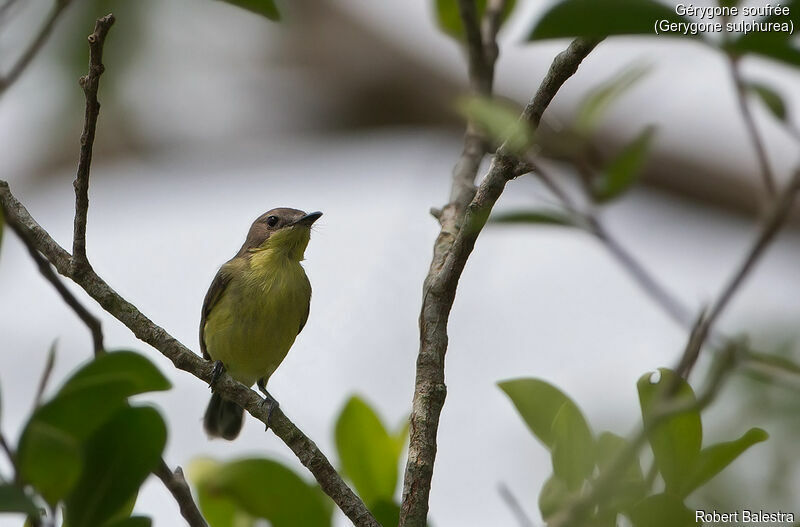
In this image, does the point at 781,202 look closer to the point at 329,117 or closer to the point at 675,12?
the point at 675,12

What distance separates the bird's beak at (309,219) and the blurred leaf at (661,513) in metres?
4.56

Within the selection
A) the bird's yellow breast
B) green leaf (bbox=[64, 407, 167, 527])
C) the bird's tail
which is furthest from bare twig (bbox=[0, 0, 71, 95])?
the bird's tail

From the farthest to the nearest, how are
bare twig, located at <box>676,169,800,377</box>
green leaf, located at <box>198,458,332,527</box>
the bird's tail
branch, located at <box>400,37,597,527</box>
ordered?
the bird's tail < green leaf, located at <box>198,458,332,527</box> < branch, located at <box>400,37,597,527</box> < bare twig, located at <box>676,169,800,377</box>

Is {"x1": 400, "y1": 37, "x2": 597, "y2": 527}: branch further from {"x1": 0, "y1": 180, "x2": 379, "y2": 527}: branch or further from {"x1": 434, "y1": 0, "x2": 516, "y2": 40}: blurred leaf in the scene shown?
{"x1": 434, "y1": 0, "x2": 516, "y2": 40}: blurred leaf

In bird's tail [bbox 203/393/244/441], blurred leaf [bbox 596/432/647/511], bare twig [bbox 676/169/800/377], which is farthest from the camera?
bird's tail [bbox 203/393/244/441]

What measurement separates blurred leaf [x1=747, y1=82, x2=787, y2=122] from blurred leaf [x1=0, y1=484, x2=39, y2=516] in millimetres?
1820

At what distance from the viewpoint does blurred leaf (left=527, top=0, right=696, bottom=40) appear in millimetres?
2004

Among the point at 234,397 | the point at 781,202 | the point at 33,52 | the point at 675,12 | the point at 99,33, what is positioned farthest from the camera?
the point at 234,397

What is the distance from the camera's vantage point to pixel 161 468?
2.56 m

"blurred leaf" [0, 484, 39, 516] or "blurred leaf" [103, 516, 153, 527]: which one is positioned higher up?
"blurred leaf" [103, 516, 153, 527]

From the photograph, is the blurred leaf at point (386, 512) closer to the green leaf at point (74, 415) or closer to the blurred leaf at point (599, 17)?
the green leaf at point (74, 415)

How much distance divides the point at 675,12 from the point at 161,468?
168 centimetres

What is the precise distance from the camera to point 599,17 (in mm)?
2041

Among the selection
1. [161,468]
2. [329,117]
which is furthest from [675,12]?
[329,117]
